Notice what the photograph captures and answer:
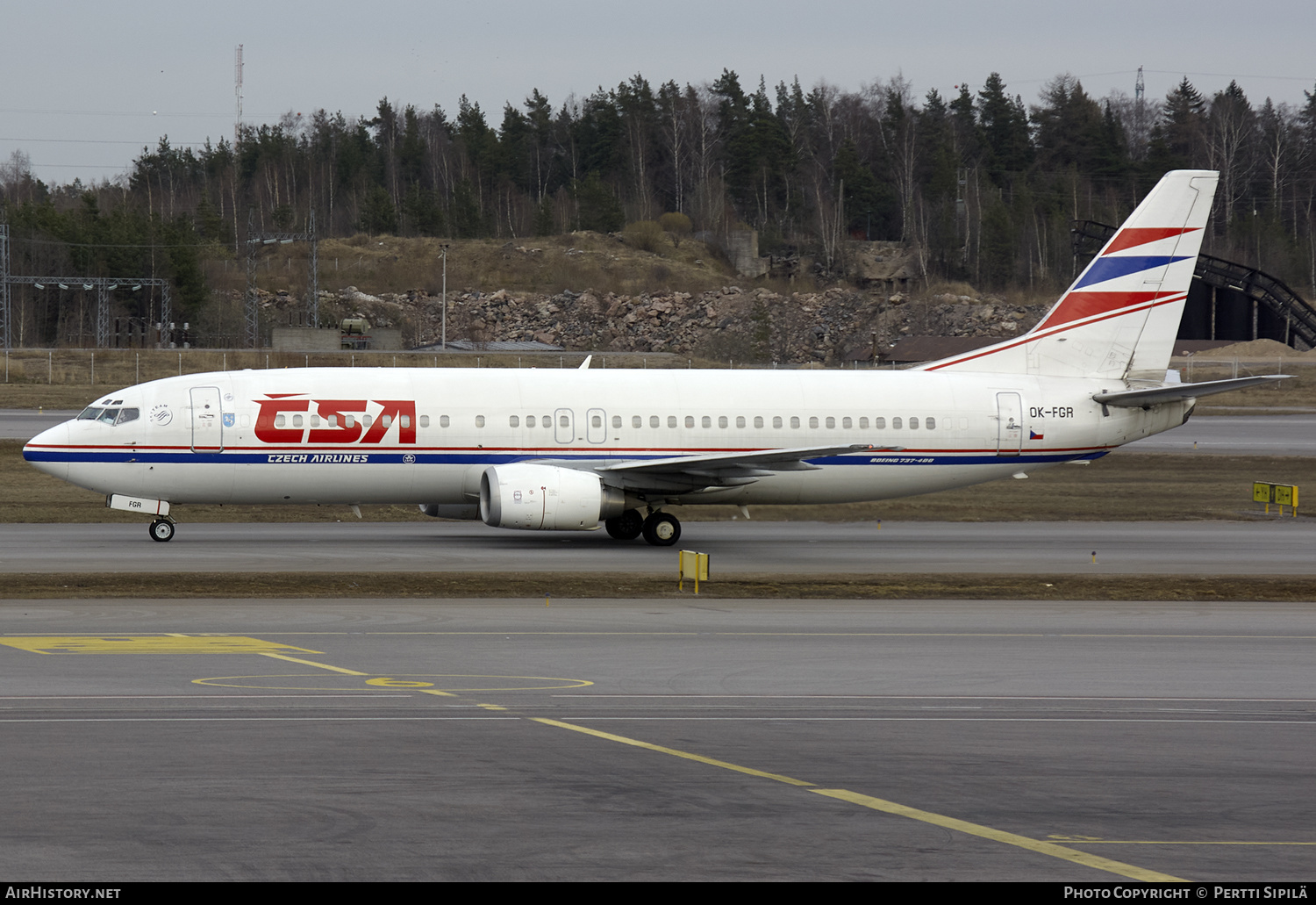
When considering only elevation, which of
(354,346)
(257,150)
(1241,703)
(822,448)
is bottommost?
(1241,703)

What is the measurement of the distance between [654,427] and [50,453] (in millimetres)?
13085

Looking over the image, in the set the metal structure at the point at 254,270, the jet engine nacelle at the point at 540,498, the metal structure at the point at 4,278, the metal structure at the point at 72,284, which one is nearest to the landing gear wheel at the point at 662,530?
the jet engine nacelle at the point at 540,498

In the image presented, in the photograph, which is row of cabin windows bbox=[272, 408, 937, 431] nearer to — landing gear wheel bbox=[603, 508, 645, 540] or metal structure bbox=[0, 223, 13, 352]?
landing gear wheel bbox=[603, 508, 645, 540]

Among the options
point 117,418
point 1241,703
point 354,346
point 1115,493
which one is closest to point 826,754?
point 1241,703

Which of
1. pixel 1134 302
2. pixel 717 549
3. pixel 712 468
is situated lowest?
pixel 717 549

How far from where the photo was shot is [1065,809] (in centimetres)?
991

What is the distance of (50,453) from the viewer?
2814 cm

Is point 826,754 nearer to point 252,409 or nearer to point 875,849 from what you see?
point 875,849

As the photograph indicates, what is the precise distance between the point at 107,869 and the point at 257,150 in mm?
186436

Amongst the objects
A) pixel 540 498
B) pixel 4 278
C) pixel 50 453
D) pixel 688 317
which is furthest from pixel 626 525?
pixel 688 317

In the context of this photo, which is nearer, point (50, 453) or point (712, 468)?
point (50, 453)

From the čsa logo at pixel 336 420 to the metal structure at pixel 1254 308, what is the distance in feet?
280

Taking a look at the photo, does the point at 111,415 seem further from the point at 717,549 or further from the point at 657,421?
the point at 717,549

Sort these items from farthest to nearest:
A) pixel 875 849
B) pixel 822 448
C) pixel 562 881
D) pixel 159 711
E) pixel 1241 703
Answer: pixel 822 448 < pixel 1241 703 < pixel 159 711 < pixel 875 849 < pixel 562 881
